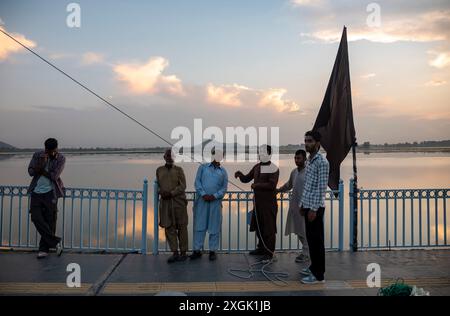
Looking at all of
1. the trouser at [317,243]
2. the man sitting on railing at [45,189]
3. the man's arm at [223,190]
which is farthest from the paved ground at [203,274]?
the man's arm at [223,190]

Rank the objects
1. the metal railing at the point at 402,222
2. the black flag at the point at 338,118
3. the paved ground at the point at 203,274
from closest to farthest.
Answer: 1. the paved ground at the point at 203,274
2. the metal railing at the point at 402,222
3. the black flag at the point at 338,118

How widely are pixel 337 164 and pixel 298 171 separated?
3.29ft

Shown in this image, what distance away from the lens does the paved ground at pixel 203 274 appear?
174 inches

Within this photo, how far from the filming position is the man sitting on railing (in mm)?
5648

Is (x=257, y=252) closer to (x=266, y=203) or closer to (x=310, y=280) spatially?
(x=266, y=203)

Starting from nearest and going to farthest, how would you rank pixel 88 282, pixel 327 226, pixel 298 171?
pixel 88 282, pixel 298 171, pixel 327 226

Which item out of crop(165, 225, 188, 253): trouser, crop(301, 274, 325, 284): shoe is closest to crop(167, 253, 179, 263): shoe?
crop(165, 225, 188, 253): trouser

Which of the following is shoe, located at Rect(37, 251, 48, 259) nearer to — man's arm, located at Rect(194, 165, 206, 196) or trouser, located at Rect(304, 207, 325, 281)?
man's arm, located at Rect(194, 165, 206, 196)

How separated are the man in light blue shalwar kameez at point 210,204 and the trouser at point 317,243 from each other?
159 centimetres

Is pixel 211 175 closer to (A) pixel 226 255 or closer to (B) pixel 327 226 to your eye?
(A) pixel 226 255

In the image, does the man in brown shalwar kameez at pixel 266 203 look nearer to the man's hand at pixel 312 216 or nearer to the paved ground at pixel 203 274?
the paved ground at pixel 203 274
